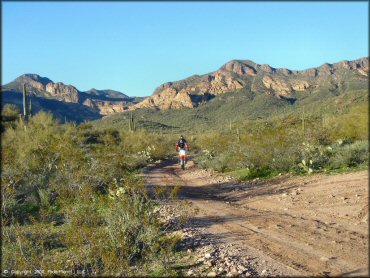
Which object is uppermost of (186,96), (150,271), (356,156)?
(186,96)

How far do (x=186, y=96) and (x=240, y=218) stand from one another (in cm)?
9838

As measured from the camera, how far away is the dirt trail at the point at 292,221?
612cm

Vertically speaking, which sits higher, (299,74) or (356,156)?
(299,74)

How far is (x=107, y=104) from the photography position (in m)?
142

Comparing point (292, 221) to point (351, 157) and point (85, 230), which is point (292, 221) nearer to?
point (85, 230)

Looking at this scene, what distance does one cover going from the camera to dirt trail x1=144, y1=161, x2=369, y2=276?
612 centimetres

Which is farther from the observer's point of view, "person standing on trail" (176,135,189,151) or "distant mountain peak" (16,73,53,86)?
"distant mountain peak" (16,73,53,86)

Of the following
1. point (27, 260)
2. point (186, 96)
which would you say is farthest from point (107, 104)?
point (27, 260)

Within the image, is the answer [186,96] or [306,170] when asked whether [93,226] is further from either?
[186,96]

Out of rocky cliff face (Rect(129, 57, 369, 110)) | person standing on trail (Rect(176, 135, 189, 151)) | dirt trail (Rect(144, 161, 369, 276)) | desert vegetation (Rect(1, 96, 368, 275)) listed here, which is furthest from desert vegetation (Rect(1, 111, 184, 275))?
rocky cliff face (Rect(129, 57, 369, 110))

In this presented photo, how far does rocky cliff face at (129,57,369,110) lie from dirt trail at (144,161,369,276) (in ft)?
254

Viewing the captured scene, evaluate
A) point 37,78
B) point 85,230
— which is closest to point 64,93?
point 37,78

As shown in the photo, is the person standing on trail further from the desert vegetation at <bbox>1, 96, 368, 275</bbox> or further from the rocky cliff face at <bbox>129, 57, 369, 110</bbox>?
the rocky cliff face at <bbox>129, 57, 369, 110</bbox>

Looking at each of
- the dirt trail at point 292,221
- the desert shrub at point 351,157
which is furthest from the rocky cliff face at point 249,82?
the dirt trail at point 292,221
